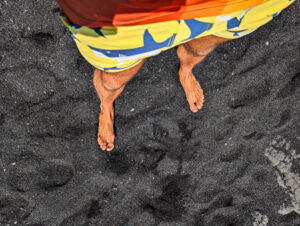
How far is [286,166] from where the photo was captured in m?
1.90

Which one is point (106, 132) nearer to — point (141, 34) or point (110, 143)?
point (110, 143)

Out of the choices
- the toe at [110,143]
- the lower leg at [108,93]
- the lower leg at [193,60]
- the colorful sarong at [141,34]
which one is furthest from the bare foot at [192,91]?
the colorful sarong at [141,34]

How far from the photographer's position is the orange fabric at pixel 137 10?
0.69 m

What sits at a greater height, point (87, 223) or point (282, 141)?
point (282, 141)

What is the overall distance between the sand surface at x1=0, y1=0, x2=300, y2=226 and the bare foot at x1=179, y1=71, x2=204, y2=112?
5 centimetres

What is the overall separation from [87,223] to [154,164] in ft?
1.89

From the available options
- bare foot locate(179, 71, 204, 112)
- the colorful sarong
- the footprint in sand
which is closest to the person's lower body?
bare foot locate(179, 71, 204, 112)

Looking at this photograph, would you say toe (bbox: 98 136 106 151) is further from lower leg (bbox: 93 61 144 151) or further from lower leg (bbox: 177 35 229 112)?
lower leg (bbox: 177 35 229 112)

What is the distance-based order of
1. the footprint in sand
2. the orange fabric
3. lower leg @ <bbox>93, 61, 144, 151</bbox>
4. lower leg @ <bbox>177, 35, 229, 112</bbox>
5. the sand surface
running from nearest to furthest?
1. the orange fabric
2. lower leg @ <bbox>93, 61, 144, 151</bbox>
3. lower leg @ <bbox>177, 35, 229, 112</bbox>
4. the sand surface
5. the footprint in sand

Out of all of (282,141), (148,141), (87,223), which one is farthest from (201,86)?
(87,223)

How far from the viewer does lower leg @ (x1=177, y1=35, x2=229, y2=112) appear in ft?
4.37

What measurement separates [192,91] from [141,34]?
1.02 metres

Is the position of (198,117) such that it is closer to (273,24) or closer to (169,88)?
(169,88)

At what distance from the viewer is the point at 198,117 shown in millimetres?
1818
